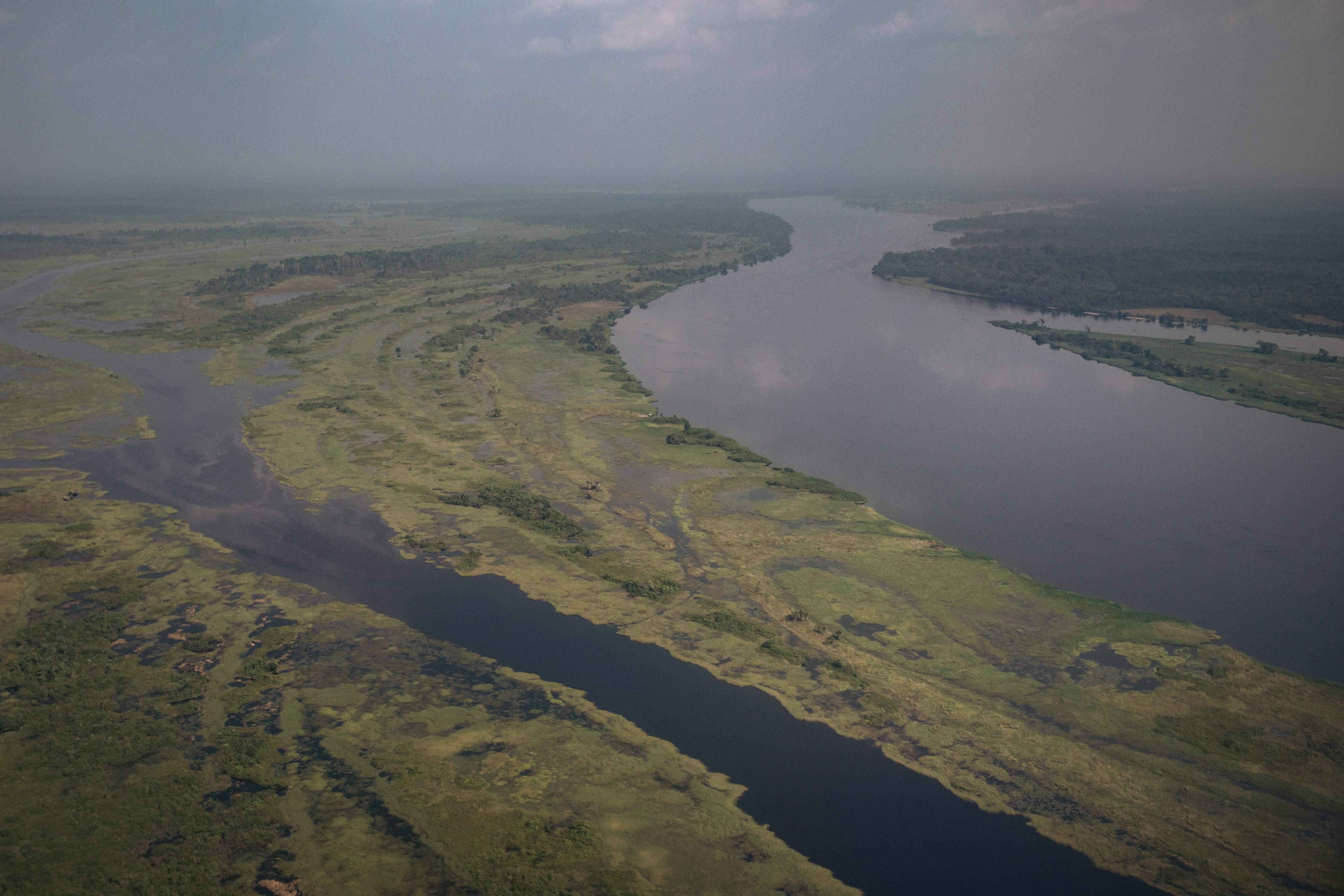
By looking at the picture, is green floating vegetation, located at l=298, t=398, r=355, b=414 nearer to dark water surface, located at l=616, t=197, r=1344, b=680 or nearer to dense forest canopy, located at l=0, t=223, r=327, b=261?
dark water surface, located at l=616, t=197, r=1344, b=680

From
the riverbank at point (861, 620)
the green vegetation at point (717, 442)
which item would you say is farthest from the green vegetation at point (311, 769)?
the green vegetation at point (717, 442)

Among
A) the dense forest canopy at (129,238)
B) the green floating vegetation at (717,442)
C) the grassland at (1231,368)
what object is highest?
the dense forest canopy at (129,238)

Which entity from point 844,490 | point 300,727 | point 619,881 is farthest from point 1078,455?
point 300,727

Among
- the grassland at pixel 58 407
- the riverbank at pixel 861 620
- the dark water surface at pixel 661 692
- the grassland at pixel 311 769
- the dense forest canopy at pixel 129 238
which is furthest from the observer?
the dense forest canopy at pixel 129 238

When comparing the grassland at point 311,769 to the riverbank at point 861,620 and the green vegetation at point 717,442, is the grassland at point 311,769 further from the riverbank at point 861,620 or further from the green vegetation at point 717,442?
the green vegetation at point 717,442

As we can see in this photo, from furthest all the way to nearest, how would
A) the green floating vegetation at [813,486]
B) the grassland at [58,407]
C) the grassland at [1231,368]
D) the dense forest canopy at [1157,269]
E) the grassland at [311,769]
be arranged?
1. the dense forest canopy at [1157,269]
2. the grassland at [1231,368]
3. the grassland at [58,407]
4. the green floating vegetation at [813,486]
5. the grassland at [311,769]

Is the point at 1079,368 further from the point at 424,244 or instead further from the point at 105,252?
the point at 105,252
